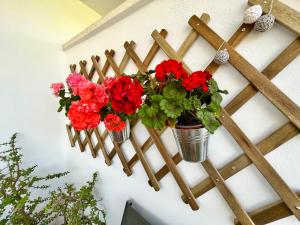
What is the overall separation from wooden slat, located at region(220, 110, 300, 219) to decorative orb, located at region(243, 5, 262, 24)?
Result: 0.92 ft

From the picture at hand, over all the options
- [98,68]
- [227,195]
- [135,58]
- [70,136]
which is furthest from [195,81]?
[70,136]

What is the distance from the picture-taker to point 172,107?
1.63ft

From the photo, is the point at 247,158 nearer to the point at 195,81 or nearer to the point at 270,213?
the point at 270,213

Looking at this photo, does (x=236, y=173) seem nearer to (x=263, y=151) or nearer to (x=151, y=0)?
(x=263, y=151)

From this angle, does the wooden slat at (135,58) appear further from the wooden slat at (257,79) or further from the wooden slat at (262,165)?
the wooden slat at (262,165)

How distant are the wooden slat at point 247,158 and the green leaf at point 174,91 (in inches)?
11.6

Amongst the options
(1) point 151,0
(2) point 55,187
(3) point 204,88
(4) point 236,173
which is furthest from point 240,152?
(2) point 55,187

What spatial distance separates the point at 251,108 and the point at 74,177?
1632 mm

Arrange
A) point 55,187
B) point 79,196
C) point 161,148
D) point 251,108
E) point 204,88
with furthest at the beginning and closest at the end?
point 55,187 < point 79,196 < point 161,148 < point 251,108 < point 204,88

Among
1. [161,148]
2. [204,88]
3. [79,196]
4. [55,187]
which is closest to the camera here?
[204,88]

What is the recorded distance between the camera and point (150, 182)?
94cm

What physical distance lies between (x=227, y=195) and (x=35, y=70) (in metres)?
1.62

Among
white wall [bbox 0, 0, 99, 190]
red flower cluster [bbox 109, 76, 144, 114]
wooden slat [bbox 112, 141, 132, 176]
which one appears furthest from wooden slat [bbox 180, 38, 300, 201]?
white wall [bbox 0, 0, 99, 190]

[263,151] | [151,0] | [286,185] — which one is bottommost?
[286,185]
